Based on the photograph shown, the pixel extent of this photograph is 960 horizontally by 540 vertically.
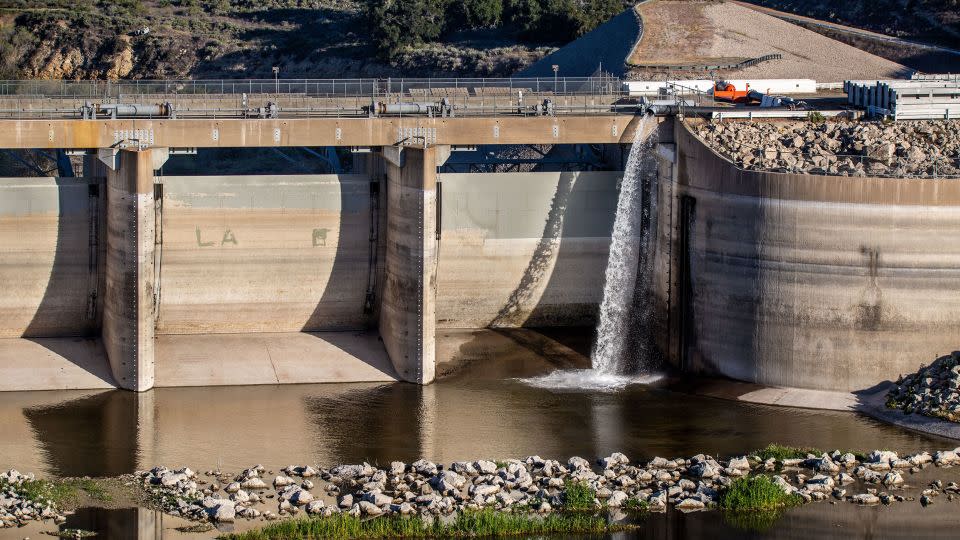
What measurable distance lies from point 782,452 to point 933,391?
19.7ft

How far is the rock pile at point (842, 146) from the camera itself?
51750mm

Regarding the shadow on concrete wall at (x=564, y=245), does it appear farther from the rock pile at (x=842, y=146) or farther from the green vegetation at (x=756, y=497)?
the green vegetation at (x=756, y=497)

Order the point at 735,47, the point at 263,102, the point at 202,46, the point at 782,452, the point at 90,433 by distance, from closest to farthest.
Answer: the point at 782,452 < the point at 90,433 < the point at 263,102 < the point at 735,47 < the point at 202,46

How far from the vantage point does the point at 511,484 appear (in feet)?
138

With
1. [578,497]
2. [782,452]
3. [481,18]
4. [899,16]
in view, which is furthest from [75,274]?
[899,16]

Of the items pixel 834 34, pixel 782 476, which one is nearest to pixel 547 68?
pixel 834 34

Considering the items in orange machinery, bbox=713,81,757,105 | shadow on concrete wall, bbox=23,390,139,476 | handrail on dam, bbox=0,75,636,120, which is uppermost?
orange machinery, bbox=713,81,757,105

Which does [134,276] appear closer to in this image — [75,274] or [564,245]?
[75,274]

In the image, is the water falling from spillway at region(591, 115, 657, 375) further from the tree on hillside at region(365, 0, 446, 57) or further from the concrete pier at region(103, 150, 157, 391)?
the tree on hillside at region(365, 0, 446, 57)

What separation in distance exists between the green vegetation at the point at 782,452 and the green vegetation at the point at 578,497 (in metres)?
5.58

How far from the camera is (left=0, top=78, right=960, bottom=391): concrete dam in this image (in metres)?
49.4

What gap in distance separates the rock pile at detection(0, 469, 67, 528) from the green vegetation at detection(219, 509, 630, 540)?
14.8ft

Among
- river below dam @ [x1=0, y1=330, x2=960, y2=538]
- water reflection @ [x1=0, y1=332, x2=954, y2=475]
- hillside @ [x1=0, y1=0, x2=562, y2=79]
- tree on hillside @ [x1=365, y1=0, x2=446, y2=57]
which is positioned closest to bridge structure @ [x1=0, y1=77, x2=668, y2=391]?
water reflection @ [x1=0, y1=332, x2=954, y2=475]

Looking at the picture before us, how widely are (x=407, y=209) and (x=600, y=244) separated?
8085 millimetres
